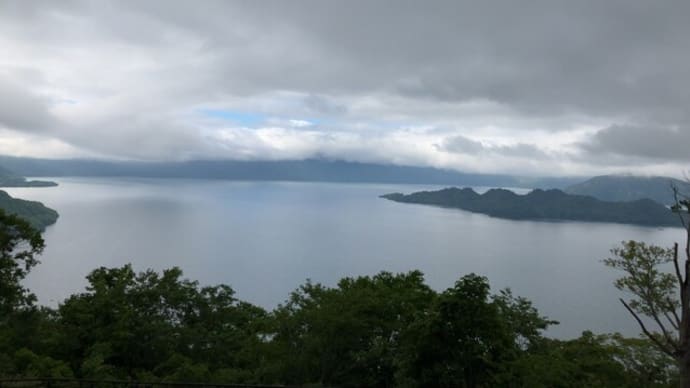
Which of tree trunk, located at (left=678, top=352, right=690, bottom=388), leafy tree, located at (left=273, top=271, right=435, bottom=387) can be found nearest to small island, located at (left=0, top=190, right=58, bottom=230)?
leafy tree, located at (left=273, top=271, right=435, bottom=387)

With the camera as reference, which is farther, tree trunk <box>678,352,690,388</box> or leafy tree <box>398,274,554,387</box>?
leafy tree <box>398,274,554,387</box>

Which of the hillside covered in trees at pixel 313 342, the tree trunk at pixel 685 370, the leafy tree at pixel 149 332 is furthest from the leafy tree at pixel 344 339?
the tree trunk at pixel 685 370

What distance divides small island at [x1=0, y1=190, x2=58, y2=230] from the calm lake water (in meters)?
3.78

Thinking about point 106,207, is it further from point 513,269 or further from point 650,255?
point 650,255

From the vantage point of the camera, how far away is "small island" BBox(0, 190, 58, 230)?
10575 centimetres

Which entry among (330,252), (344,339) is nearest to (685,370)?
(344,339)

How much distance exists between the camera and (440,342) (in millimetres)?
12453

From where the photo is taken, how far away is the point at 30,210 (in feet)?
380

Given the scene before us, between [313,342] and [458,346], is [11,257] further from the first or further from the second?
[458,346]

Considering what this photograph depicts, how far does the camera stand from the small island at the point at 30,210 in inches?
4163

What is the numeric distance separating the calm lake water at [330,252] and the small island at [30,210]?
3783 mm

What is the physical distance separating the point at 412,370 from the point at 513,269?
258 ft

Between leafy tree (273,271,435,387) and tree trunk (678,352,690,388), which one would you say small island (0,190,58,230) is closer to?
leafy tree (273,271,435,387)

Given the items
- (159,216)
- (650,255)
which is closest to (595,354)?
(650,255)
